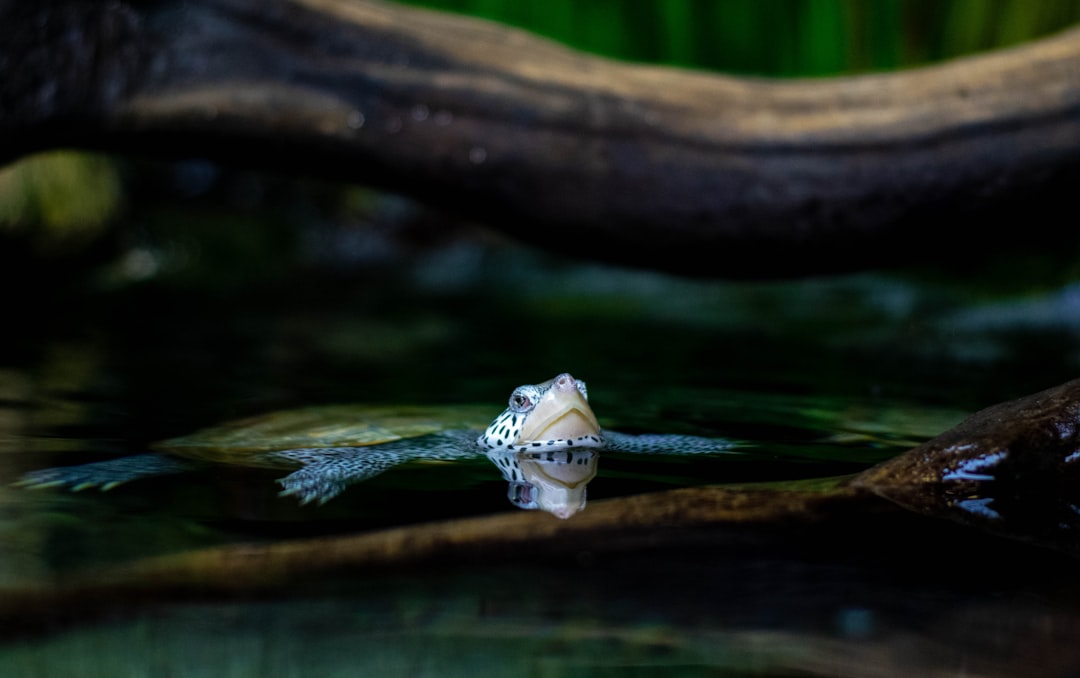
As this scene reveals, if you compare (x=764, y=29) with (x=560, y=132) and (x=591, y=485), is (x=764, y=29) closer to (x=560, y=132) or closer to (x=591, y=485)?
(x=560, y=132)

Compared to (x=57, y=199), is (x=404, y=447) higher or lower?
lower

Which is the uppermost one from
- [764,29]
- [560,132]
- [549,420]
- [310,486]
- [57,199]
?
[764,29]

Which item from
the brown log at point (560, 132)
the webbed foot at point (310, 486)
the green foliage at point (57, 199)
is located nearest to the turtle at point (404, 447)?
the webbed foot at point (310, 486)

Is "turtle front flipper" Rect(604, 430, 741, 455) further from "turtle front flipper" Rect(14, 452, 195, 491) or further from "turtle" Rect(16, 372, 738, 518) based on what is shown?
"turtle front flipper" Rect(14, 452, 195, 491)

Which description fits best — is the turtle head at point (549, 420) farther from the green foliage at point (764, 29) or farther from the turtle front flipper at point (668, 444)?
the green foliage at point (764, 29)

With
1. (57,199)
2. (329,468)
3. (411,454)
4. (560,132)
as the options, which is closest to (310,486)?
(329,468)

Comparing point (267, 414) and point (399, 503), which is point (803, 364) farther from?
point (399, 503)

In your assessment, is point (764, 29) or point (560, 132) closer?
point (560, 132)

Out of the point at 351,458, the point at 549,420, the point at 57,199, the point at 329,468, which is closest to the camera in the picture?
the point at 329,468
